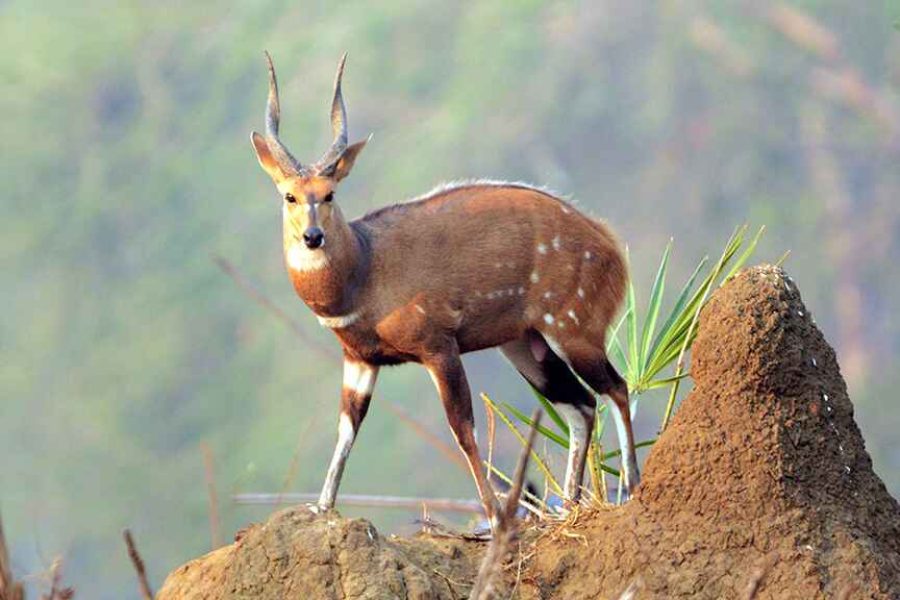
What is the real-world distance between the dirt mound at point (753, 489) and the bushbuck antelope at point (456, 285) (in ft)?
3.32

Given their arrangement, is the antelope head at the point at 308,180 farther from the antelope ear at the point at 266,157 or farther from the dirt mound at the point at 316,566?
the dirt mound at the point at 316,566

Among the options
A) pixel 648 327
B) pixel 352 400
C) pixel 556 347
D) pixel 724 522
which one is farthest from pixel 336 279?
pixel 724 522

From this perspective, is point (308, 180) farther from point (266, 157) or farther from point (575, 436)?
point (575, 436)

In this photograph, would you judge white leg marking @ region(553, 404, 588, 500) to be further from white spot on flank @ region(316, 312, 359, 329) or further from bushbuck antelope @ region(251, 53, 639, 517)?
white spot on flank @ region(316, 312, 359, 329)

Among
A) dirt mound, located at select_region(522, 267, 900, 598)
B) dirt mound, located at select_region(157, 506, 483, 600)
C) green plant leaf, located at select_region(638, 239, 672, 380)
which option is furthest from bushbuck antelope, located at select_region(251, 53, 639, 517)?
dirt mound, located at select_region(522, 267, 900, 598)

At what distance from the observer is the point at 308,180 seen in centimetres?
923

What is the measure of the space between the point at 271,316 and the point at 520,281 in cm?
2413

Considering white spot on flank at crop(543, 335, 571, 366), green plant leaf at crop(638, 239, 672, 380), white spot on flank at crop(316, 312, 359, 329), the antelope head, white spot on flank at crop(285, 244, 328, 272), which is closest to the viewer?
the antelope head

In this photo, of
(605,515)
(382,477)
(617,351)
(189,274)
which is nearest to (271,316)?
(189,274)

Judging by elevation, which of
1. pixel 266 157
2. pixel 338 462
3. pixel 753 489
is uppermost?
pixel 266 157

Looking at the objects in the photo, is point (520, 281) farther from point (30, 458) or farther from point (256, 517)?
point (30, 458)

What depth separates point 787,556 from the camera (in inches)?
324

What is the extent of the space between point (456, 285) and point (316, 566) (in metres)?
2.16

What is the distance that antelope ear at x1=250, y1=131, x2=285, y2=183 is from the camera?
30.8ft
